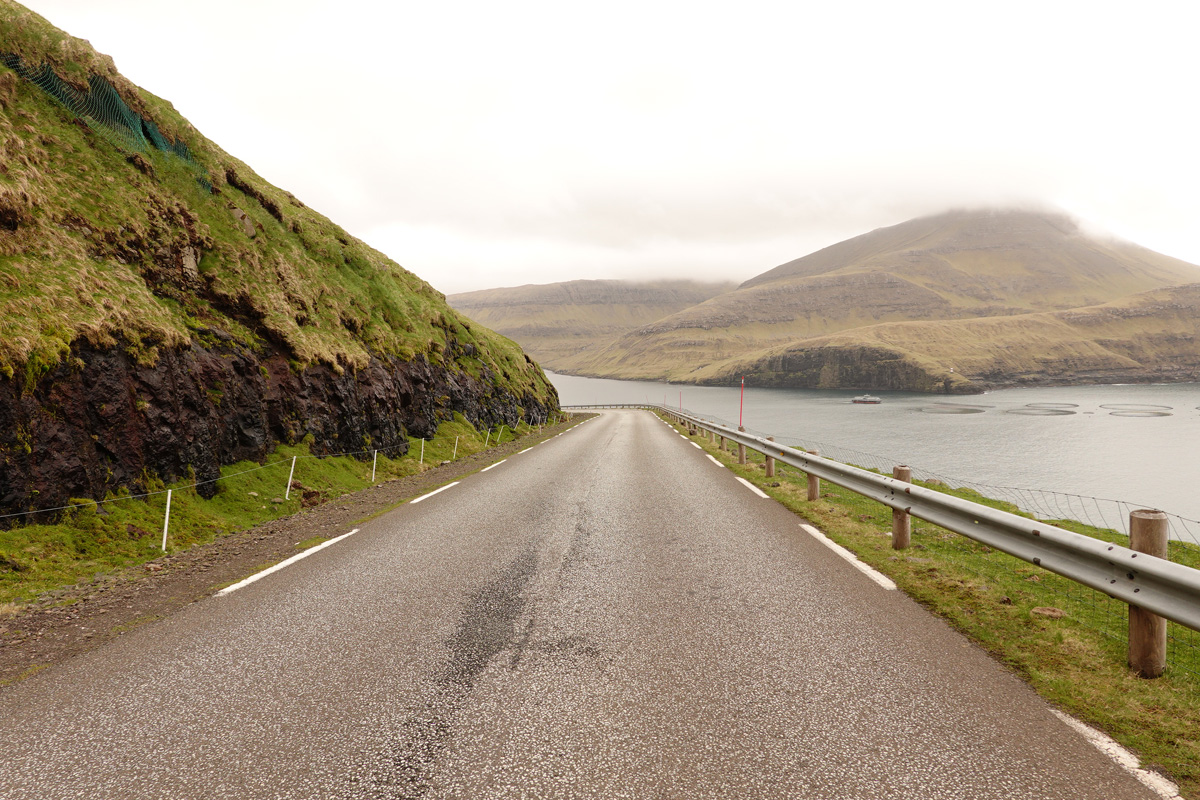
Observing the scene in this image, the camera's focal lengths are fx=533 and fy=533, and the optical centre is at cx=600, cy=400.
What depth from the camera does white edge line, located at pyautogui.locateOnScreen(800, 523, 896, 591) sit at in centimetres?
570

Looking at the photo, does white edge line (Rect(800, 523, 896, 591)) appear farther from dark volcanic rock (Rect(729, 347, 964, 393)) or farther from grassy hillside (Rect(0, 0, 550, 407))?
dark volcanic rock (Rect(729, 347, 964, 393))

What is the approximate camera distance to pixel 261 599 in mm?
5395

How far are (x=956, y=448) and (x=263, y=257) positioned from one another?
56.8 m


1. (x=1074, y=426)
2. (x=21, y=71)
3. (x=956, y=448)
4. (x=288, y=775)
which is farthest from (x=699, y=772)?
(x=1074, y=426)

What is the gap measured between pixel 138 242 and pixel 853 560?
1471 cm

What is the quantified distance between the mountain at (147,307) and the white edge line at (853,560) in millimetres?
10294

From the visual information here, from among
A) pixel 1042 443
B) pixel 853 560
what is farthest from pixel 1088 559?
pixel 1042 443

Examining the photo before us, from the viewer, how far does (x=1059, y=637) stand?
423 cm

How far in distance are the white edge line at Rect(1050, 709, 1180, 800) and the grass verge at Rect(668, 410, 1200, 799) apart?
52 mm

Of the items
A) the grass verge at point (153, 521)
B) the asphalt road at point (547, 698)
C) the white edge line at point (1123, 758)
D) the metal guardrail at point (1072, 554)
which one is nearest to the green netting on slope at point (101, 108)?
the grass verge at point (153, 521)

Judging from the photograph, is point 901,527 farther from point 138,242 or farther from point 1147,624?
point 138,242

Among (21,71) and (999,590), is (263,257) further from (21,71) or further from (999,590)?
(999,590)

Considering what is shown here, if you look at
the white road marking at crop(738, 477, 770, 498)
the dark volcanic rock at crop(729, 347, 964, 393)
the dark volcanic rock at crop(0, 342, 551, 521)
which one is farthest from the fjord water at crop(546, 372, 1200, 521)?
the dark volcanic rock at crop(729, 347, 964, 393)

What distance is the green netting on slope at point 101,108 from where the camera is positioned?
37.6 ft
